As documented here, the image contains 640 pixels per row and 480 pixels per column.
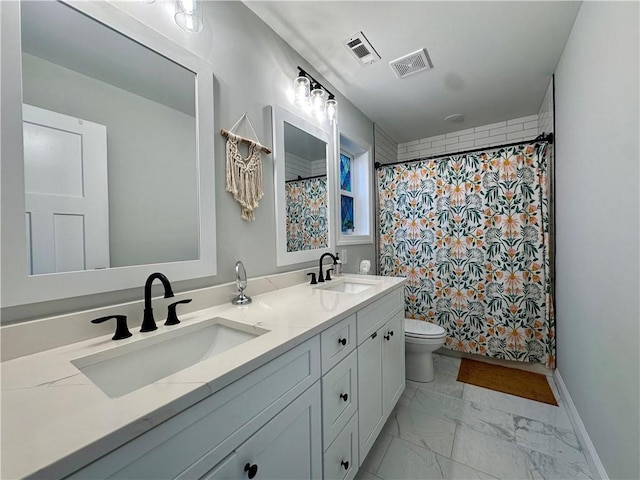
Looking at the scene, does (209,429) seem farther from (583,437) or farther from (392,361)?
(583,437)

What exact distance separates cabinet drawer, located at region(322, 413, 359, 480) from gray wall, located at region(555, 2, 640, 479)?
3.18 ft

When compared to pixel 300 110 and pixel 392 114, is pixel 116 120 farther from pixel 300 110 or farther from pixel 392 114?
pixel 392 114

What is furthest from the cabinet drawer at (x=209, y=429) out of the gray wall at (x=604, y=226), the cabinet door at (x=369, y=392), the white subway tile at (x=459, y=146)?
the white subway tile at (x=459, y=146)

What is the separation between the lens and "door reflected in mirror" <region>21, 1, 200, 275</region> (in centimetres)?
78

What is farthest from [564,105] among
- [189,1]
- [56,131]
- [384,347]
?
[56,131]

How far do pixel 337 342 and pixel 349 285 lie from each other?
80cm

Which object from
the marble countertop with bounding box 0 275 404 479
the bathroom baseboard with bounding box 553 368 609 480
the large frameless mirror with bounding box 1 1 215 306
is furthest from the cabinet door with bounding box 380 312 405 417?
the large frameless mirror with bounding box 1 1 215 306

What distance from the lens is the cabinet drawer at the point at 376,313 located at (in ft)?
4.15

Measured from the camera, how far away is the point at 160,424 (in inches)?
20.1

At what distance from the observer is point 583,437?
142cm

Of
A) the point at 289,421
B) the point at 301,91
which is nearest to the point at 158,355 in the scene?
the point at 289,421

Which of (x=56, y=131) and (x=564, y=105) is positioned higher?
(x=564, y=105)

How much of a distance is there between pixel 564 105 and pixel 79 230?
2623 millimetres

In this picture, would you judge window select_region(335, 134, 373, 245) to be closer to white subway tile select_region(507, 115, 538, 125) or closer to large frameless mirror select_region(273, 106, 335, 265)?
large frameless mirror select_region(273, 106, 335, 265)
